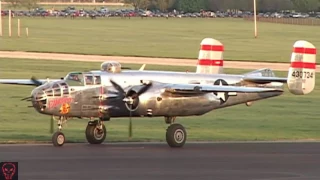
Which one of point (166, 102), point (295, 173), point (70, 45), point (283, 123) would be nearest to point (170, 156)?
point (166, 102)

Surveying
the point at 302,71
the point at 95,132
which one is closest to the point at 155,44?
the point at 302,71

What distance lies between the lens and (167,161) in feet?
80.5

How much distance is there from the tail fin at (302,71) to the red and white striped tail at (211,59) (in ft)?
11.7

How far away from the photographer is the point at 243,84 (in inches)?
1203

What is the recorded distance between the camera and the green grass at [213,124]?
3253 centimetres

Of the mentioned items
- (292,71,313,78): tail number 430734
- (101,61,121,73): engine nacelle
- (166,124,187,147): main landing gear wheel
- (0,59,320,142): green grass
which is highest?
(101,61,121,73): engine nacelle

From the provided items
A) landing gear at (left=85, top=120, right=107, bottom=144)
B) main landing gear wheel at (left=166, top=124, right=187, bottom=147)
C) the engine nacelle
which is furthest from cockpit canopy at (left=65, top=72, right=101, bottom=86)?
main landing gear wheel at (left=166, top=124, right=187, bottom=147)

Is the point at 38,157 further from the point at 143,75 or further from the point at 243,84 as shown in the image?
the point at 243,84

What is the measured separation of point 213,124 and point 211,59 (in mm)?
3743

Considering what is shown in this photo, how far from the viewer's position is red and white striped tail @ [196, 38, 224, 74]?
33.7 meters

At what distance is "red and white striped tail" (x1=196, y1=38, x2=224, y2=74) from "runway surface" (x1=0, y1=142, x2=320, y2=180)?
441cm

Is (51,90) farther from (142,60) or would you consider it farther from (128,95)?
(142,60)

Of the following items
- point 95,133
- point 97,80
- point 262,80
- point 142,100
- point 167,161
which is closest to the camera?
point 167,161

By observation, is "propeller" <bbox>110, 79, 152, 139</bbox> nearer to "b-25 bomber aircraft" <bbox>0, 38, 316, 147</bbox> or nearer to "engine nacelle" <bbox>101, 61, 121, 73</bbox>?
"b-25 bomber aircraft" <bbox>0, 38, 316, 147</bbox>
